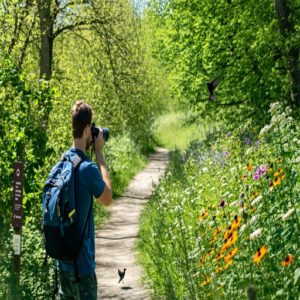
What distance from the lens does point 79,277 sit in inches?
172

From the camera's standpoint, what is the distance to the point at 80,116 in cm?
443

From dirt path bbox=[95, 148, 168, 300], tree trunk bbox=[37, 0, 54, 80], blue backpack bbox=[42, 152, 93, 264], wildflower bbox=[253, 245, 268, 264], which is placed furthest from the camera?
tree trunk bbox=[37, 0, 54, 80]

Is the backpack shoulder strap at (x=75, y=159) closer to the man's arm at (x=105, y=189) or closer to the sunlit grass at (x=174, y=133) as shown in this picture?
the man's arm at (x=105, y=189)

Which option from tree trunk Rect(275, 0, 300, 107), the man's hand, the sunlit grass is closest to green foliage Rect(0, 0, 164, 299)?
the man's hand

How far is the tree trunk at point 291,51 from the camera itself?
13.5m

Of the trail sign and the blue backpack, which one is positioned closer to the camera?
the blue backpack

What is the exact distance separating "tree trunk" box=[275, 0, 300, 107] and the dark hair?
973cm

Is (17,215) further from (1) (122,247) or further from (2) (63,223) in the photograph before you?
(1) (122,247)

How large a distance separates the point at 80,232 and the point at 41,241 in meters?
3.89

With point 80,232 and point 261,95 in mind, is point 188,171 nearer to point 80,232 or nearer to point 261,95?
point 261,95

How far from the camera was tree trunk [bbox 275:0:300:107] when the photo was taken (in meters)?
13.5

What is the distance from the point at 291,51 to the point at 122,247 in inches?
213

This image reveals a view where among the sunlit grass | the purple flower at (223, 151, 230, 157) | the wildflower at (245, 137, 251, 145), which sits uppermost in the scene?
the wildflower at (245, 137, 251, 145)

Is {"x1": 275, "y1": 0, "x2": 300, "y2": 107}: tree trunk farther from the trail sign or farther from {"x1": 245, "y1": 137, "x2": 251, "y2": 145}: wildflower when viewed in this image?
the trail sign
